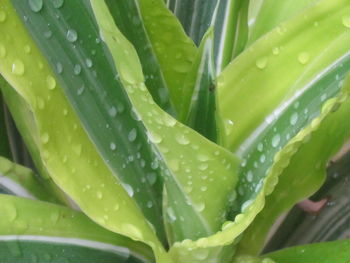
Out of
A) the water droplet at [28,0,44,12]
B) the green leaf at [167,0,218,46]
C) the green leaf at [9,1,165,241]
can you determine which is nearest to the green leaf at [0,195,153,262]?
the green leaf at [9,1,165,241]

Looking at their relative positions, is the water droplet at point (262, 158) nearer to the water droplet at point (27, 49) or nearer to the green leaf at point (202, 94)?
the green leaf at point (202, 94)

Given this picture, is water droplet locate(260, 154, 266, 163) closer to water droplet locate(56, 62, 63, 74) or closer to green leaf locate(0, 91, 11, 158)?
water droplet locate(56, 62, 63, 74)

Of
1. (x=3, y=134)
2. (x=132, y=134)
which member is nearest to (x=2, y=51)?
(x=132, y=134)

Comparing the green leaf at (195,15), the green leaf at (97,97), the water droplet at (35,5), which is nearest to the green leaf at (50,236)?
the green leaf at (97,97)

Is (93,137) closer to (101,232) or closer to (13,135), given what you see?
(101,232)

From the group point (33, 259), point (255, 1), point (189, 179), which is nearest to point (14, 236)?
point (33, 259)

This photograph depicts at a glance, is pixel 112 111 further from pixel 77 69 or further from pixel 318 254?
pixel 318 254
